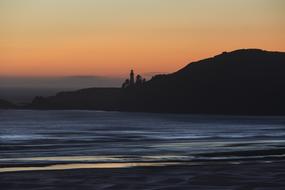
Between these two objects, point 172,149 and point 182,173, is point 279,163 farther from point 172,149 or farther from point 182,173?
point 172,149

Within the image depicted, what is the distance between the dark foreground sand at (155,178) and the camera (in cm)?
2838

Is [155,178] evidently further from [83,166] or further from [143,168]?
[83,166]

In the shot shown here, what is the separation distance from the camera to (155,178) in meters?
31.3

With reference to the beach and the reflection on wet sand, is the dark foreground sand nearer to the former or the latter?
the beach

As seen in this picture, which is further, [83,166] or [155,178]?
[83,166]

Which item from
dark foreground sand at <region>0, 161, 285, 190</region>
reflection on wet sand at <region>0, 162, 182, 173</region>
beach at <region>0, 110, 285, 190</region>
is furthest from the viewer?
reflection on wet sand at <region>0, 162, 182, 173</region>

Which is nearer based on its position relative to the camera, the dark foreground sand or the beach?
the dark foreground sand

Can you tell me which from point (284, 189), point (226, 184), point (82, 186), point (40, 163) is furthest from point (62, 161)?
point (284, 189)

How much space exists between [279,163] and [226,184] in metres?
11.1

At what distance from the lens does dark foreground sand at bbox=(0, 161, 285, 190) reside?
93.1 ft

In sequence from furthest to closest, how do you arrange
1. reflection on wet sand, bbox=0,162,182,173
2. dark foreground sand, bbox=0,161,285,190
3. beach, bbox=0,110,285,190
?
1. reflection on wet sand, bbox=0,162,182,173
2. beach, bbox=0,110,285,190
3. dark foreground sand, bbox=0,161,285,190

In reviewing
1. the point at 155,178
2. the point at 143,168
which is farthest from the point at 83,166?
the point at 155,178

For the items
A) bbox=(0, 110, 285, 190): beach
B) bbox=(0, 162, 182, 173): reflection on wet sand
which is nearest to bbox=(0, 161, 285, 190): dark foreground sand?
bbox=(0, 110, 285, 190): beach

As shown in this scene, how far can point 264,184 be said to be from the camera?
28.9 m
